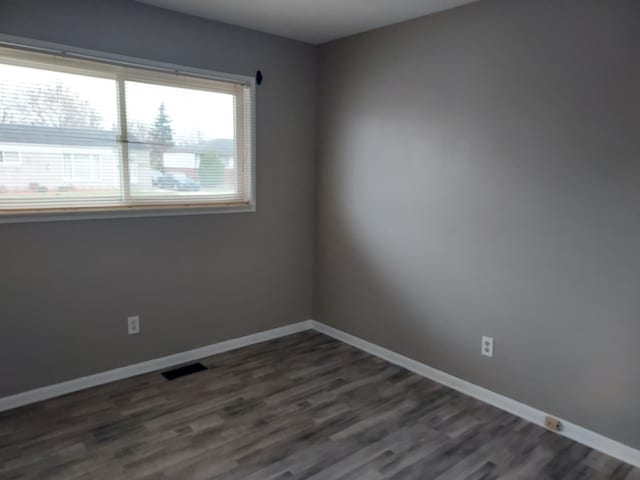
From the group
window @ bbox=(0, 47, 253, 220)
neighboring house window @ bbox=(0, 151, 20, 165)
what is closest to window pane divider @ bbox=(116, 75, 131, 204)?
window @ bbox=(0, 47, 253, 220)

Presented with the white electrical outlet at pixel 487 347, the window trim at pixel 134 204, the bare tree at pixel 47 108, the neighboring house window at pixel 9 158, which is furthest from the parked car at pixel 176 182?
the white electrical outlet at pixel 487 347

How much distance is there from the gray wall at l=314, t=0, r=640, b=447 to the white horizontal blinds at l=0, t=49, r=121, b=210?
169 centimetres

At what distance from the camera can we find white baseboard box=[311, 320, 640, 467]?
2.31 m

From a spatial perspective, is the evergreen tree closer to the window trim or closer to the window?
the window

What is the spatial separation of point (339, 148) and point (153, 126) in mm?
1399

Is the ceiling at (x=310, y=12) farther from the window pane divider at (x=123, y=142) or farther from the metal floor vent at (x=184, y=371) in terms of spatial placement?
the metal floor vent at (x=184, y=371)

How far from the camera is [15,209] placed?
2.56 m

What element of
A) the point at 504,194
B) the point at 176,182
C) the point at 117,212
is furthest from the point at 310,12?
the point at 117,212

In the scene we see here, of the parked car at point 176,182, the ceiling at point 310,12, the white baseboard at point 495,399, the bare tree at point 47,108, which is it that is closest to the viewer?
the white baseboard at point 495,399

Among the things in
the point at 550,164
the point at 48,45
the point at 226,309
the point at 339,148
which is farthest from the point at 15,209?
the point at 550,164

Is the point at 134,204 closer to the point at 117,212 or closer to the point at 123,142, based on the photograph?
the point at 117,212

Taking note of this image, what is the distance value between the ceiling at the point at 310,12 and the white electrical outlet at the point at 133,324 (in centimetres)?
200

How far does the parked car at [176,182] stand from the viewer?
3.11 m

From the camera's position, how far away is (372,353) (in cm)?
355
